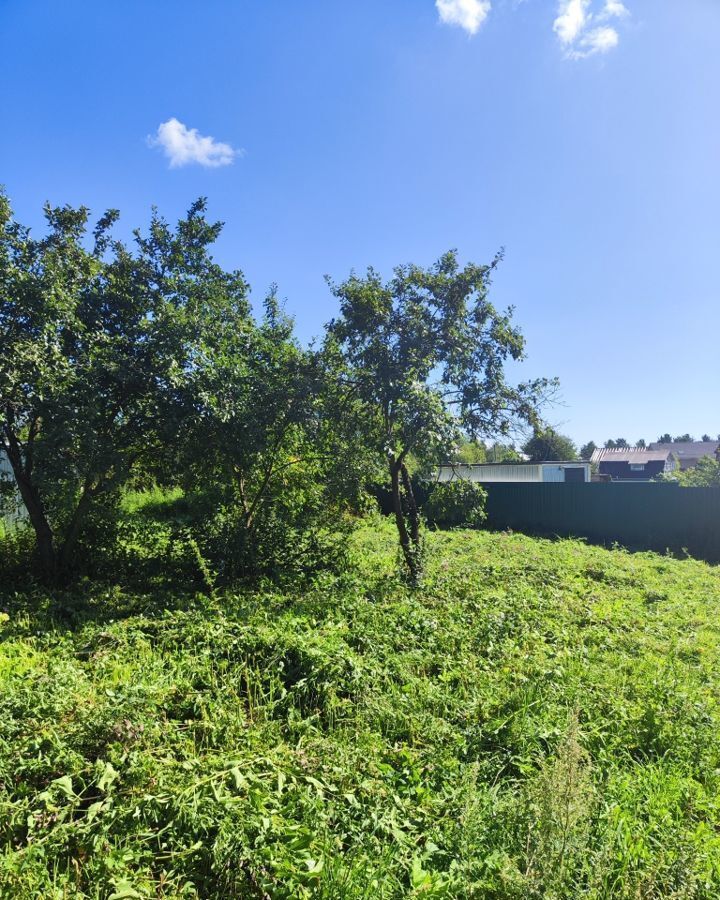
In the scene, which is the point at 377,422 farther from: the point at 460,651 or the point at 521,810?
the point at 521,810

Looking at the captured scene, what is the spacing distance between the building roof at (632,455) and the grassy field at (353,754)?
45.2 meters

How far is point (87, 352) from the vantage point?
20.5 feet

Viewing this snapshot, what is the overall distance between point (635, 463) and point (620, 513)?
36.6 metres

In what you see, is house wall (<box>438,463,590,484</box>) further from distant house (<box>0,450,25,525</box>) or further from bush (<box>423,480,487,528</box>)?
distant house (<box>0,450,25,525</box>)

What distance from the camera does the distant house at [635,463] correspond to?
43844 millimetres

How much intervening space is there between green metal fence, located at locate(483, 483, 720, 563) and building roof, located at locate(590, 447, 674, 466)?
35439 mm

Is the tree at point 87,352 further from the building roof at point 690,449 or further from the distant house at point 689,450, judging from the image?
the building roof at point 690,449

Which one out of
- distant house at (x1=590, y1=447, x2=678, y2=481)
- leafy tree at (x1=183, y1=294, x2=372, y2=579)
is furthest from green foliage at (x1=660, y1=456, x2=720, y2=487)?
distant house at (x1=590, y1=447, x2=678, y2=481)

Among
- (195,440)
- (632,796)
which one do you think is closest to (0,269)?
(195,440)

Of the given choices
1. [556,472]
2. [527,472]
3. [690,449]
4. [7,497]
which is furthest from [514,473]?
[690,449]

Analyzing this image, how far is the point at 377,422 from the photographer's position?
6852 millimetres

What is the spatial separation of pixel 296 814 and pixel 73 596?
4.93 m

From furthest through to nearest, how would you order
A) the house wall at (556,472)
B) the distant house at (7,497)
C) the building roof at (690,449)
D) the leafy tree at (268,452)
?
the building roof at (690,449), the house wall at (556,472), the distant house at (7,497), the leafy tree at (268,452)

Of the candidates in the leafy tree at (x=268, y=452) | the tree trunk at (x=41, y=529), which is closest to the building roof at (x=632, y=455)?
the leafy tree at (x=268, y=452)
